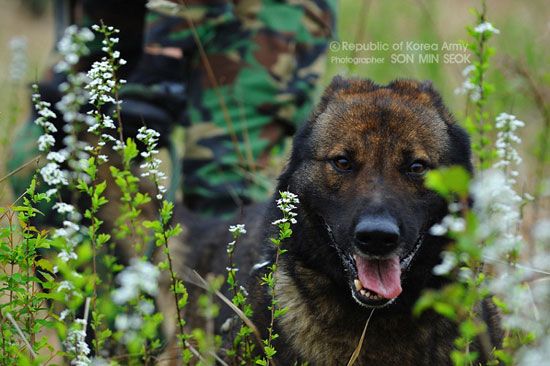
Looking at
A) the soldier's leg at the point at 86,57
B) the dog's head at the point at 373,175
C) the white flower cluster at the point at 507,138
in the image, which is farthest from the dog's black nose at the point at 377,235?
the soldier's leg at the point at 86,57

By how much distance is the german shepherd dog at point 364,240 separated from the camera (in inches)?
115

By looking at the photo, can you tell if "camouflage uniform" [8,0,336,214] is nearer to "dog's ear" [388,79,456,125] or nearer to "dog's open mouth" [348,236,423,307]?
"dog's ear" [388,79,456,125]

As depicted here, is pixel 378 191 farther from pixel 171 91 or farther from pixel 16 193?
pixel 16 193

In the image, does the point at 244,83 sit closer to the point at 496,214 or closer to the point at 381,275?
the point at 381,275

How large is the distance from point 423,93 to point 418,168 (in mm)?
504

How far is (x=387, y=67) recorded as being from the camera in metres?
7.89

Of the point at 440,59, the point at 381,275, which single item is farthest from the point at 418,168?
the point at 440,59

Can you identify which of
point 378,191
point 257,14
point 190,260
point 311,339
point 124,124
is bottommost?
point 190,260

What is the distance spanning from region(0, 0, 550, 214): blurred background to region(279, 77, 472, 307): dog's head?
0.73 m

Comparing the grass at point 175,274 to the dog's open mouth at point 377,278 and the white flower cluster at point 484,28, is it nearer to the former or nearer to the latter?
the white flower cluster at point 484,28

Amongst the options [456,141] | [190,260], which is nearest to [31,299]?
[456,141]

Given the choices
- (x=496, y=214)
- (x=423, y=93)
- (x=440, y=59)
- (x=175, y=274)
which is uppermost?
(x=423, y=93)

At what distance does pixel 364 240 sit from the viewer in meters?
2.77

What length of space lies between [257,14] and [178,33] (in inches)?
20.0
